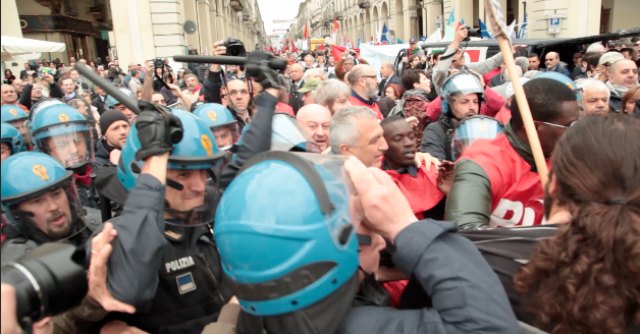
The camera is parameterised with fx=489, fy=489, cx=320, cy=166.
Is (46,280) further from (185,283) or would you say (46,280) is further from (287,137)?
(287,137)

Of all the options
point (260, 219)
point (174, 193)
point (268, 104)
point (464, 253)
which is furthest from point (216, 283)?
point (464, 253)

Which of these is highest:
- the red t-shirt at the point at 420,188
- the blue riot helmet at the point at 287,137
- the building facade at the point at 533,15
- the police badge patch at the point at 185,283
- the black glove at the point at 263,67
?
the building facade at the point at 533,15

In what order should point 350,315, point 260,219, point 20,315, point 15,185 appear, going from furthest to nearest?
point 15,185 → point 350,315 → point 260,219 → point 20,315

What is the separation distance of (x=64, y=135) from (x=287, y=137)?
6.64 ft

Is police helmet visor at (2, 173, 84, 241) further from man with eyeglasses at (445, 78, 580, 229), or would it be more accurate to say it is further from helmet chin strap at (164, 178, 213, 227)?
man with eyeglasses at (445, 78, 580, 229)

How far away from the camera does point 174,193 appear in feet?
6.77

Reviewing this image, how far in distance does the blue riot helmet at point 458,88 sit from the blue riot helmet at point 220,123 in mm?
1795

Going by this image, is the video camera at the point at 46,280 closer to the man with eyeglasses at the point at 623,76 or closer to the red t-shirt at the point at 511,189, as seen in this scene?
the red t-shirt at the point at 511,189

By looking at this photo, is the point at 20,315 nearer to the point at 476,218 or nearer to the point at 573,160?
the point at 573,160

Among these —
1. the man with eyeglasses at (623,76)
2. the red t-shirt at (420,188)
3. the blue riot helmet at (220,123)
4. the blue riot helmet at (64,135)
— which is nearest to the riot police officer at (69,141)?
the blue riot helmet at (64,135)

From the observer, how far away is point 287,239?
1137mm

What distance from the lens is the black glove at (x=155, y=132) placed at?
1660 millimetres

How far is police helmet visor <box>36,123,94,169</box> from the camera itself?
3490 millimetres

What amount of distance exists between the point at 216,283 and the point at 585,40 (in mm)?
13029
